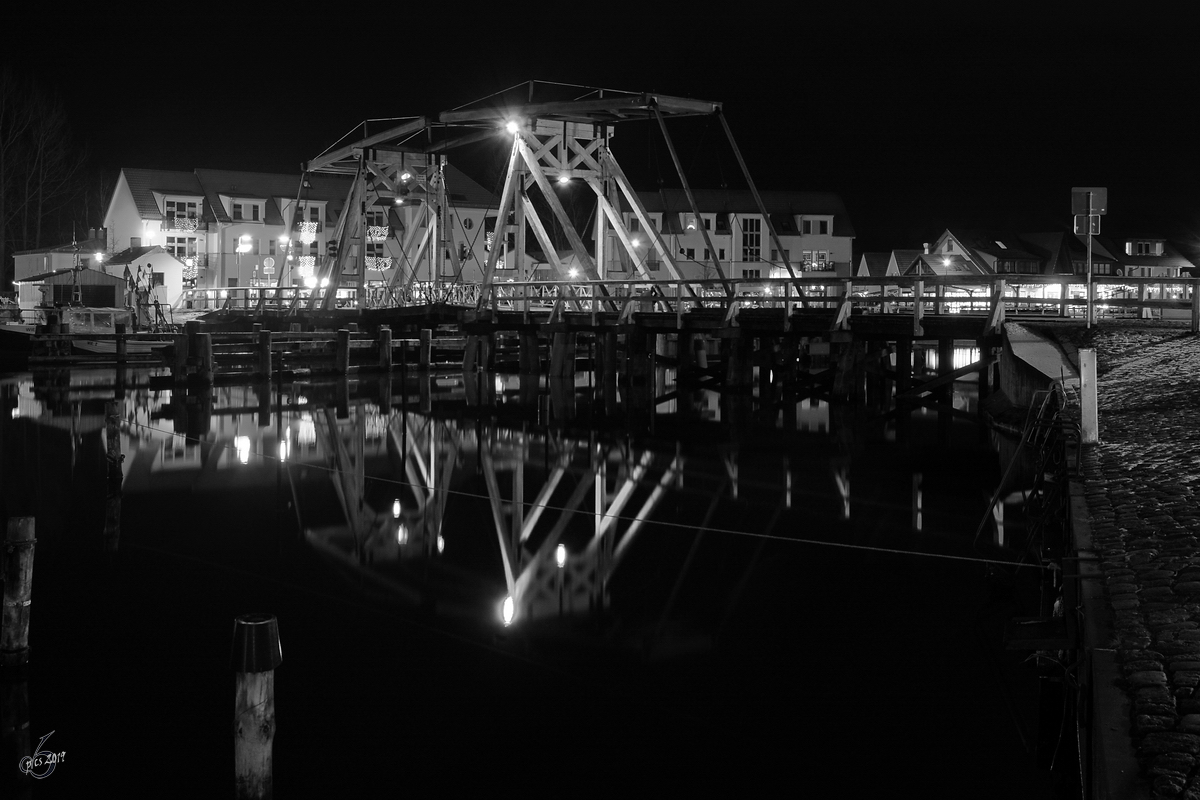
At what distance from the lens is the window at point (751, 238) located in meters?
82.6

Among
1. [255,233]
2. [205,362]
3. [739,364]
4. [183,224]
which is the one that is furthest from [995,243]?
[205,362]

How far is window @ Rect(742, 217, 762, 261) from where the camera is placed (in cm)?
8256

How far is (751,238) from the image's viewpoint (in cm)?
8312

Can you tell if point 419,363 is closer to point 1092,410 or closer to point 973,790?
point 1092,410

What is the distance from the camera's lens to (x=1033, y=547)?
11.4m

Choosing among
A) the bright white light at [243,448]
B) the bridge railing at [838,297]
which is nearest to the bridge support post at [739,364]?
the bridge railing at [838,297]

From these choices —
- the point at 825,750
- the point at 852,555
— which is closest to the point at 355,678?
the point at 825,750

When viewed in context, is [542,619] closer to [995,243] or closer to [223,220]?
[223,220]

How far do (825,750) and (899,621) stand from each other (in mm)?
2735

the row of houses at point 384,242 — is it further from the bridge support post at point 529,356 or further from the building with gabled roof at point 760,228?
the bridge support post at point 529,356

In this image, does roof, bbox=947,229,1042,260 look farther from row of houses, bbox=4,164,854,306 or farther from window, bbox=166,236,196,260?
window, bbox=166,236,196,260

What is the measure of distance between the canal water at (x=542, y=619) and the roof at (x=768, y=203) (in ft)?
210

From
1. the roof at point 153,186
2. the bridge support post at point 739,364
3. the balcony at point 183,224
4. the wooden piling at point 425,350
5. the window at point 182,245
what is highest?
the roof at point 153,186

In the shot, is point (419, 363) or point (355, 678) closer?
point (355, 678)
